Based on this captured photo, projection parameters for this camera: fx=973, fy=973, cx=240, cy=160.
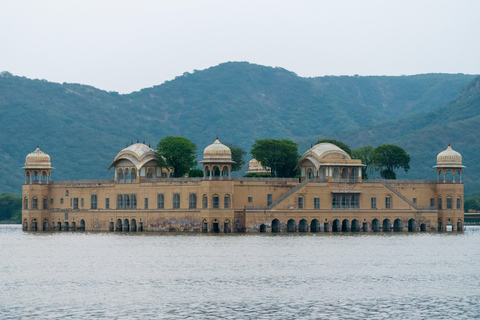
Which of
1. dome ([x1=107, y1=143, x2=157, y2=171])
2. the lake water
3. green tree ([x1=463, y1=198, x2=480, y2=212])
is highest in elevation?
dome ([x1=107, y1=143, x2=157, y2=171])

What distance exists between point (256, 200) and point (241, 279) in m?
40.5

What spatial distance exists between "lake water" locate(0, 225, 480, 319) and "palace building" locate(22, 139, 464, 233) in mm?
13135

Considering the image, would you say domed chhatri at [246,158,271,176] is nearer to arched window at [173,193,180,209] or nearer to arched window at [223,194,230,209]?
arched window at [173,193,180,209]

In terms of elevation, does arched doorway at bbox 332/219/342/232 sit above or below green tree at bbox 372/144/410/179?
below

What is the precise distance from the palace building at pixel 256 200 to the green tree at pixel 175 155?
106 centimetres

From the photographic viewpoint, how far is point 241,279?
4406 centimetres

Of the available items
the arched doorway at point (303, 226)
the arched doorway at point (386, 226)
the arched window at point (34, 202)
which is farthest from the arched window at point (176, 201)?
the arched doorway at point (386, 226)

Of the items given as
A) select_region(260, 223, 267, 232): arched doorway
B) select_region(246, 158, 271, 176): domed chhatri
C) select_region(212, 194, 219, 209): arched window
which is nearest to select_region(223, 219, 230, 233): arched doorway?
select_region(212, 194, 219, 209): arched window

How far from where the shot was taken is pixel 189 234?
3103 inches

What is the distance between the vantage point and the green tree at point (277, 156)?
3669 inches

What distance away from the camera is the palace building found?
8200 cm

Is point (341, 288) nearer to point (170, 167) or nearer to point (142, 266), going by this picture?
point (142, 266)

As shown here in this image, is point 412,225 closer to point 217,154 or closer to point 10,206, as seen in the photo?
point 217,154

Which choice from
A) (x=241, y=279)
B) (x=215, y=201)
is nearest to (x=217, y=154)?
(x=215, y=201)
